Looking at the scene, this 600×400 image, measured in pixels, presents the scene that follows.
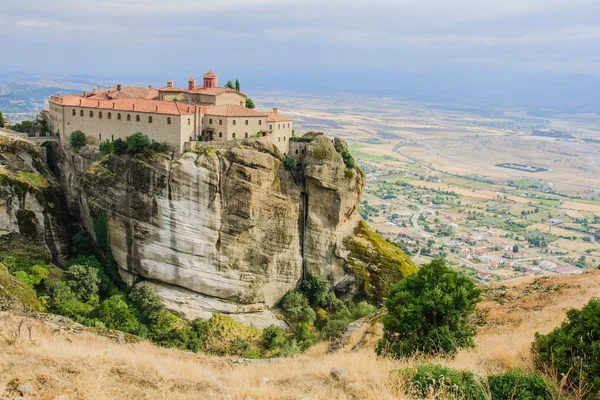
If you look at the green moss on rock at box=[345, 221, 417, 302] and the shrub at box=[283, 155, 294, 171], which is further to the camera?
→ the green moss on rock at box=[345, 221, 417, 302]

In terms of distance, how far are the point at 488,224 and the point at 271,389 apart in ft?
293

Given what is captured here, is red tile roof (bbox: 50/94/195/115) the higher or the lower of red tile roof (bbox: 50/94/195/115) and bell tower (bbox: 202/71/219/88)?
the lower

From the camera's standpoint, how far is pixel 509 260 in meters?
72.2

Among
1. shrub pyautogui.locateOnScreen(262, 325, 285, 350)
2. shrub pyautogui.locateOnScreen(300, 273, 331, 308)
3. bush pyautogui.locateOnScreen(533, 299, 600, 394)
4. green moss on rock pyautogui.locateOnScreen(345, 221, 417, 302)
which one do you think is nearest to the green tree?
shrub pyautogui.locateOnScreen(262, 325, 285, 350)

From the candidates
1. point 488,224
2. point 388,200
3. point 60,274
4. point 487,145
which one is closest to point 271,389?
point 60,274

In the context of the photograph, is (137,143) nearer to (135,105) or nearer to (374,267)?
(135,105)

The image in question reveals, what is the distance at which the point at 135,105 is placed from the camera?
131 feet

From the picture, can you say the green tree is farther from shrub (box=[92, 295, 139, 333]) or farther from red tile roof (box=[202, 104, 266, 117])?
shrub (box=[92, 295, 139, 333])

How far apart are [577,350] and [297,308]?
1139 inches

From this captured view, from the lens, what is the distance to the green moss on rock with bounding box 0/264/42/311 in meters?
23.3

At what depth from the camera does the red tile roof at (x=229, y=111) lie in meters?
39.7

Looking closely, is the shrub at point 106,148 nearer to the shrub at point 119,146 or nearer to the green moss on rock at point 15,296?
the shrub at point 119,146

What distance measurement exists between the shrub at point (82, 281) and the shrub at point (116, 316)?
271 centimetres

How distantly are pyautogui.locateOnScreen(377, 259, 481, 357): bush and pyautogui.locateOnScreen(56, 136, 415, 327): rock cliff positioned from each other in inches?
819
